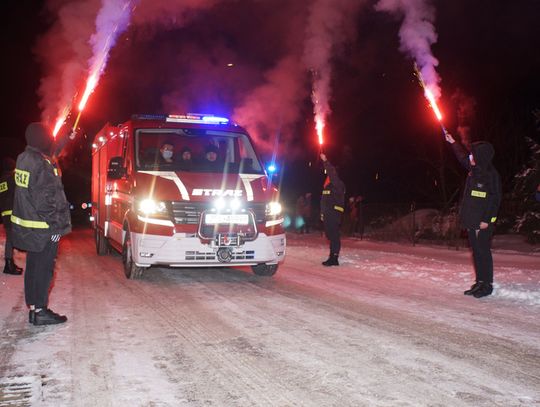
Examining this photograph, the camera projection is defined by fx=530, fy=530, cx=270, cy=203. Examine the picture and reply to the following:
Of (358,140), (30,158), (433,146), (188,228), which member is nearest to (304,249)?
(188,228)

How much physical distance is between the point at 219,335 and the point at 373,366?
1614mm

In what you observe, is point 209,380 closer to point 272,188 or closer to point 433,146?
point 272,188

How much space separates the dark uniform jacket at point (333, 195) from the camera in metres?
10.6

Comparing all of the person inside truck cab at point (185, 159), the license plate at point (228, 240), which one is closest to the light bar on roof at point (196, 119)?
the person inside truck cab at point (185, 159)

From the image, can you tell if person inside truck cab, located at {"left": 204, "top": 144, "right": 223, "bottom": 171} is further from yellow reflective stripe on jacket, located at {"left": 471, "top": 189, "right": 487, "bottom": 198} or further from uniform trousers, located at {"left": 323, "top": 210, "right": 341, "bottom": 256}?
yellow reflective stripe on jacket, located at {"left": 471, "top": 189, "right": 487, "bottom": 198}

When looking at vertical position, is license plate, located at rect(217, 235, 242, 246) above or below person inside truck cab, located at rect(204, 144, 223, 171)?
below

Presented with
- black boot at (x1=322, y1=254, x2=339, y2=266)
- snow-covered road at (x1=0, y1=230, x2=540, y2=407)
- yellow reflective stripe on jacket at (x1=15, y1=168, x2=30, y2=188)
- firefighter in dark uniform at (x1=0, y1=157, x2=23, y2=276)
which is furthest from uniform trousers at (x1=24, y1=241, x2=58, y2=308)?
black boot at (x1=322, y1=254, x2=339, y2=266)

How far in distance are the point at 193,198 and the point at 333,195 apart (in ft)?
12.2

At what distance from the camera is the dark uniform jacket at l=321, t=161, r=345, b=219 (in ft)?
34.8

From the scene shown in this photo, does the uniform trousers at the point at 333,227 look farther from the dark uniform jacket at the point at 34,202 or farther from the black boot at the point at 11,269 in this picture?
the dark uniform jacket at the point at 34,202

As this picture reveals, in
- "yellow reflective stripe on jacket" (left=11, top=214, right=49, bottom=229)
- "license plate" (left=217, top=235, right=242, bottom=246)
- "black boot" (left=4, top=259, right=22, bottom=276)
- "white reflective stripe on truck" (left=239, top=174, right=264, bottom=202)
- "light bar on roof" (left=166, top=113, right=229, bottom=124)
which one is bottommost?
"black boot" (left=4, top=259, right=22, bottom=276)

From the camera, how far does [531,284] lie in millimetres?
8031

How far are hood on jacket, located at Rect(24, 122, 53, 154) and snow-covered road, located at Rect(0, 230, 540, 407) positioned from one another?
1874 millimetres

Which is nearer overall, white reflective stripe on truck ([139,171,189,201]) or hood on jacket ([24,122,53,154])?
hood on jacket ([24,122,53,154])
